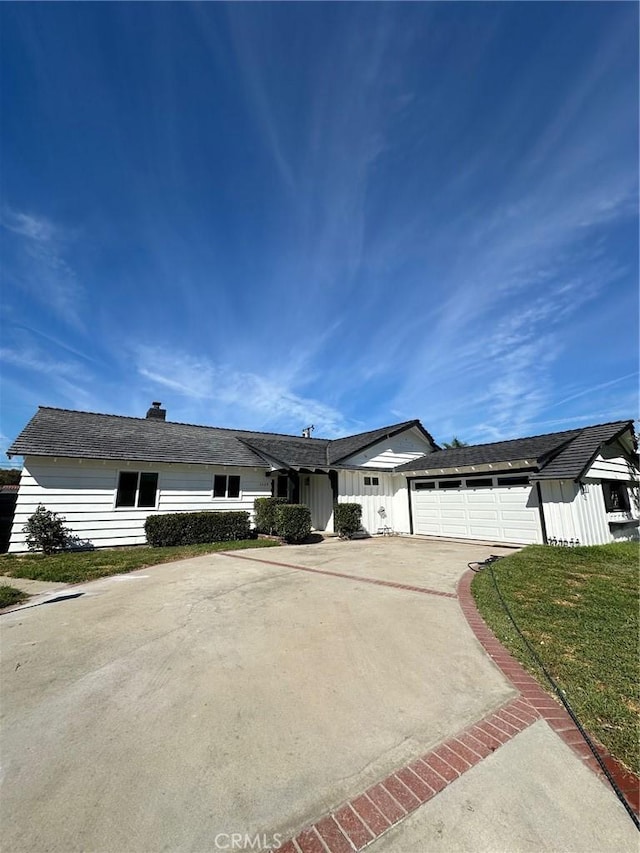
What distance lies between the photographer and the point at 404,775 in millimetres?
2389

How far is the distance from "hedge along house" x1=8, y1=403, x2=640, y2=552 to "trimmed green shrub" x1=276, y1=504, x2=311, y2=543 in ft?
7.44

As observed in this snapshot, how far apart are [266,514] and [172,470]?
420 cm

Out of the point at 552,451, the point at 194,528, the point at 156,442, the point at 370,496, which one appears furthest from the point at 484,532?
the point at 156,442

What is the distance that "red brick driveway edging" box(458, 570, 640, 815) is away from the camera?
7.61ft

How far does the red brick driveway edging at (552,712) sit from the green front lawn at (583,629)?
0.10 metres

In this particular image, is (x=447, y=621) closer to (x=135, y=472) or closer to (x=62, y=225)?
(x=135, y=472)

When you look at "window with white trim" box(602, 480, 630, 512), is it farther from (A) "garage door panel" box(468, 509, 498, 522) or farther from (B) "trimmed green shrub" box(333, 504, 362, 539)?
(B) "trimmed green shrub" box(333, 504, 362, 539)

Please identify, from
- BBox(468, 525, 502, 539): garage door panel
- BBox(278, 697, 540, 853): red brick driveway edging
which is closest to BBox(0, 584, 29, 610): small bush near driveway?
BBox(278, 697, 540, 853): red brick driveway edging

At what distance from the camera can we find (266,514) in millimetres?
14773

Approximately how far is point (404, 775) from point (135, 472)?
14.0 m

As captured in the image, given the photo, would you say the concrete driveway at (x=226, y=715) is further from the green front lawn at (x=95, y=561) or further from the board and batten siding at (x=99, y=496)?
the board and batten siding at (x=99, y=496)

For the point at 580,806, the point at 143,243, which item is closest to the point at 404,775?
the point at 580,806

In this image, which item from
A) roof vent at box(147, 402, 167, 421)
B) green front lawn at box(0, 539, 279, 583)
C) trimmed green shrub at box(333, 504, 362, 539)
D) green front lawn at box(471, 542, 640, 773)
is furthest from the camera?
roof vent at box(147, 402, 167, 421)

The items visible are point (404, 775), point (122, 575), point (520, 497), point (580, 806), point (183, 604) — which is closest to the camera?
point (580, 806)
